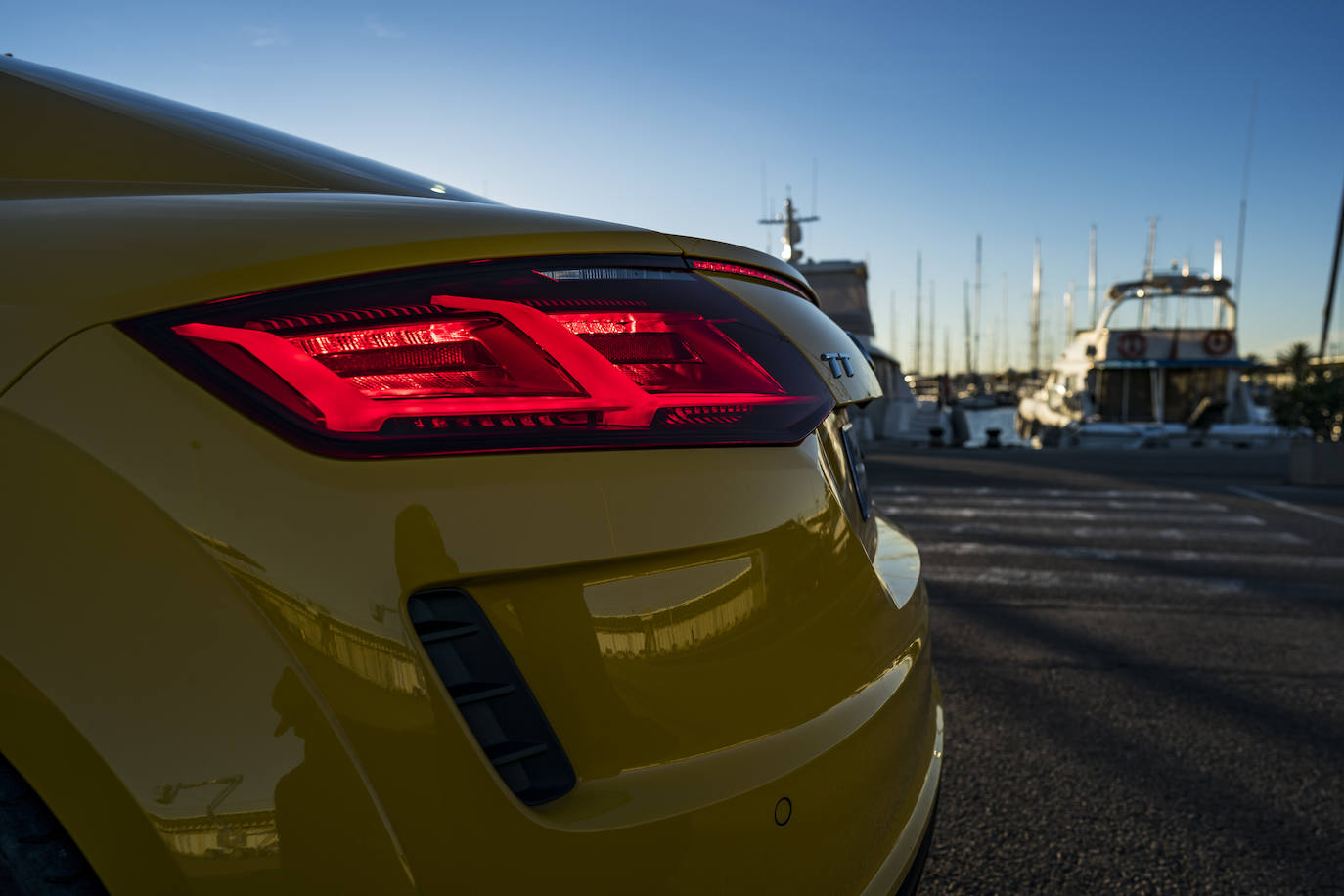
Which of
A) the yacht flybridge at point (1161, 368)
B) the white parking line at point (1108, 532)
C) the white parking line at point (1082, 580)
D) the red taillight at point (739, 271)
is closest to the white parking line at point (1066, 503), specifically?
the white parking line at point (1108, 532)

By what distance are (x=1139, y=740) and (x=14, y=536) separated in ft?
9.54

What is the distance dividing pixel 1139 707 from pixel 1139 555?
315 cm

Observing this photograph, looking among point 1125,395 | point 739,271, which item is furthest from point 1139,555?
point 1125,395

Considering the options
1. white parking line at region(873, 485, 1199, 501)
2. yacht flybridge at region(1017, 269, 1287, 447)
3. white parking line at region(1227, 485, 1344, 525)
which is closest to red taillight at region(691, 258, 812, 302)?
white parking line at region(1227, 485, 1344, 525)

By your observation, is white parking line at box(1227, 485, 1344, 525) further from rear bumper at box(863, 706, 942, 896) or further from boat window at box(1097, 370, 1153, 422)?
boat window at box(1097, 370, 1153, 422)

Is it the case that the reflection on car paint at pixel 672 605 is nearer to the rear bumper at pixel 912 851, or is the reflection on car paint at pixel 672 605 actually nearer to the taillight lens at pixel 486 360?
the taillight lens at pixel 486 360

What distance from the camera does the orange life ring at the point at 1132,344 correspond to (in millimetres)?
26719

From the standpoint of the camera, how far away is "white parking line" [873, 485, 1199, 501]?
29.8 feet

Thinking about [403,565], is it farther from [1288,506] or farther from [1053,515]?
[1288,506]

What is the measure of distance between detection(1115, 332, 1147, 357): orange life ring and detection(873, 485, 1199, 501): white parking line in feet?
63.1

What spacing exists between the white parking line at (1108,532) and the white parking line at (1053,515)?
39cm

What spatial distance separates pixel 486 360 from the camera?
89cm

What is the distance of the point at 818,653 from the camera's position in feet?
3.34

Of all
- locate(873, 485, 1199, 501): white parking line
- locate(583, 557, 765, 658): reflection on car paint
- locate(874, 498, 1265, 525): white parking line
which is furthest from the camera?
locate(873, 485, 1199, 501): white parking line
